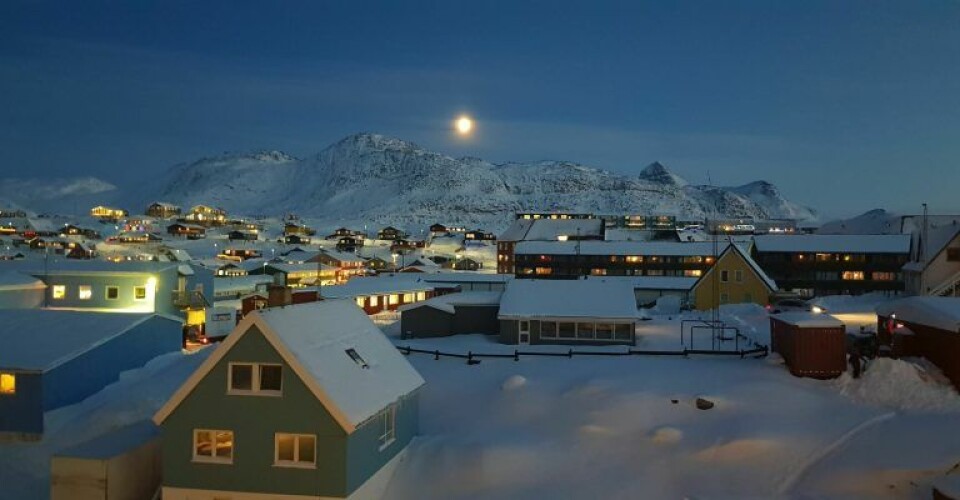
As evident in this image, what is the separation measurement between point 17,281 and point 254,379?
35911mm

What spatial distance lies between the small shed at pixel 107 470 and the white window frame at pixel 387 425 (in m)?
7.04

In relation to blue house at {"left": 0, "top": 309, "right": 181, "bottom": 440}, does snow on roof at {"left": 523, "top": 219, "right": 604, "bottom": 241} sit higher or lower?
higher

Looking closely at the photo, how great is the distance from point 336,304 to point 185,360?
14.2 m

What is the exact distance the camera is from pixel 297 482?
18109 millimetres

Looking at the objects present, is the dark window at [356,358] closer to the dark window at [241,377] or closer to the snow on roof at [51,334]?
the dark window at [241,377]

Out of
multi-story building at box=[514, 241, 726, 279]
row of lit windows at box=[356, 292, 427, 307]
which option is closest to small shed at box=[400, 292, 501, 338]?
row of lit windows at box=[356, 292, 427, 307]

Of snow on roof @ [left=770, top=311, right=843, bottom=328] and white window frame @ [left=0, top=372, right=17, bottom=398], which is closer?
snow on roof @ [left=770, top=311, right=843, bottom=328]

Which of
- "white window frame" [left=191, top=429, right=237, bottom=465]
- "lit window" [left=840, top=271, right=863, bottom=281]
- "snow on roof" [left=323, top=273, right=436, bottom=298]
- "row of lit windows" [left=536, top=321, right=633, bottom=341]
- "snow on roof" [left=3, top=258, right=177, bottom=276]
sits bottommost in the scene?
"white window frame" [left=191, top=429, right=237, bottom=465]

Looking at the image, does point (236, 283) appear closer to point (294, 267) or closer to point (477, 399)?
point (294, 267)

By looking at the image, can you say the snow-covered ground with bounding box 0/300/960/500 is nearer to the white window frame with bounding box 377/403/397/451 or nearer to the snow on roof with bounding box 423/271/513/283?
the white window frame with bounding box 377/403/397/451

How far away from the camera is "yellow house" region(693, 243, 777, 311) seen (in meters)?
52.1

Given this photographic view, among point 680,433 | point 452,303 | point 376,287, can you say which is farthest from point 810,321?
point 376,287

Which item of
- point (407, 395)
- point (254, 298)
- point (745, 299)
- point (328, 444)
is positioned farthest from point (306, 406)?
point (254, 298)

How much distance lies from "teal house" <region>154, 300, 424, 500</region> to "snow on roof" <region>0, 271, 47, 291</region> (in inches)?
1309
